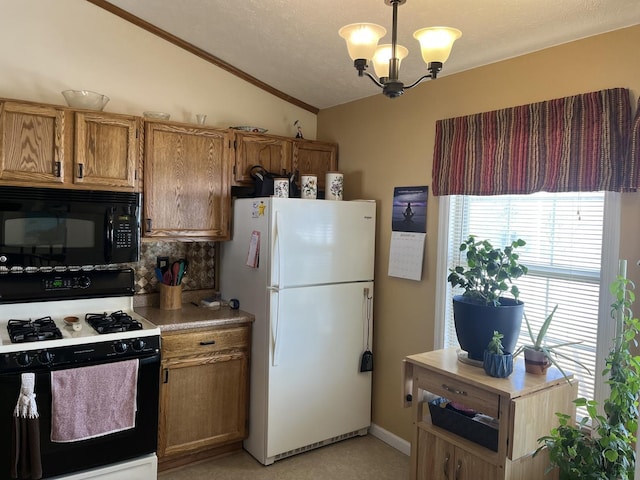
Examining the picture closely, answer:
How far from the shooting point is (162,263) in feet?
10.7

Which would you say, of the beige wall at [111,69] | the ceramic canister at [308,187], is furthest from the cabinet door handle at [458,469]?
the beige wall at [111,69]

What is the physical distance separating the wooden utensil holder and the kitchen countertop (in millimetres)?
42

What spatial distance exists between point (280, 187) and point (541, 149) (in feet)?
4.97

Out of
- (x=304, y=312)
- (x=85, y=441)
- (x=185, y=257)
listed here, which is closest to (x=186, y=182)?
(x=185, y=257)

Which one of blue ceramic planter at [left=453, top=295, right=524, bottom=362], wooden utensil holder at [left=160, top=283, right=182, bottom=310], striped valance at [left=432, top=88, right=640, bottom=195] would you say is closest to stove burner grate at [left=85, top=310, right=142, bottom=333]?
wooden utensil holder at [left=160, top=283, right=182, bottom=310]

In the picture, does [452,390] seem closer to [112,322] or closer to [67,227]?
[112,322]

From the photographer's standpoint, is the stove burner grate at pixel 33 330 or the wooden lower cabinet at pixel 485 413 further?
the stove burner grate at pixel 33 330

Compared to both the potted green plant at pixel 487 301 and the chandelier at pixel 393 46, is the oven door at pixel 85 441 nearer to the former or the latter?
the potted green plant at pixel 487 301

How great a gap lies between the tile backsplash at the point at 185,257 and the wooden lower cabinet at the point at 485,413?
5.47 feet

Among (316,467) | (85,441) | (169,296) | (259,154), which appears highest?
(259,154)

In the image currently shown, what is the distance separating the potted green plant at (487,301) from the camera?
2113 millimetres

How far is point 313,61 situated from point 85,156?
1431 mm

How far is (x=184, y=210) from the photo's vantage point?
119 inches

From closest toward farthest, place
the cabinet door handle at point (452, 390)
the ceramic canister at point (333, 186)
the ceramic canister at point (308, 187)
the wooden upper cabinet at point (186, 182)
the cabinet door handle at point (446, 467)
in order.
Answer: the cabinet door handle at point (452, 390)
the cabinet door handle at point (446, 467)
the wooden upper cabinet at point (186, 182)
the ceramic canister at point (308, 187)
the ceramic canister at point (333, 186)
